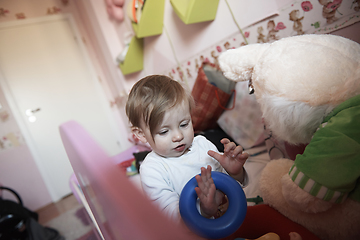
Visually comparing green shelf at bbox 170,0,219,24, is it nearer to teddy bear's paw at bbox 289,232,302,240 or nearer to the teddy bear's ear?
the teddy bear's ear

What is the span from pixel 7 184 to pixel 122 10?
89.9 inches

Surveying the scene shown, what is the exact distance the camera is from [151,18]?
1664mm

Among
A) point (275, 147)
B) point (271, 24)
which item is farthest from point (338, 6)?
point (275, 147)

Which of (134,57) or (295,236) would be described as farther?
(134,57)

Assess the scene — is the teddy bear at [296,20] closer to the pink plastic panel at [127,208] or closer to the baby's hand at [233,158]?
the baby's hand at [233,158]

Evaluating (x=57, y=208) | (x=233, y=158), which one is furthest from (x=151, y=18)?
(x=57, y=208)

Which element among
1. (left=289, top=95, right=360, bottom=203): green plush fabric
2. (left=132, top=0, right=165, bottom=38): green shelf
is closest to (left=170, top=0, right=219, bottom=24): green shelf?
(left=132, top=0, right=165, bottom=38): green shelf

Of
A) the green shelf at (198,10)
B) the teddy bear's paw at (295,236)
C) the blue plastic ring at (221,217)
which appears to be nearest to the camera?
the blue plastic ring at (221,217)

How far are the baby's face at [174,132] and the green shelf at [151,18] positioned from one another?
1.31 m

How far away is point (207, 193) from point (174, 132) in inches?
7.5

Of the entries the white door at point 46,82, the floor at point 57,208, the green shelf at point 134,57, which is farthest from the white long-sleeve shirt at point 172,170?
the white door at point 46,82

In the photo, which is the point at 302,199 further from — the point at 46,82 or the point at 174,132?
the point at 46,82

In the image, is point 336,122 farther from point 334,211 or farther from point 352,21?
point 352,21

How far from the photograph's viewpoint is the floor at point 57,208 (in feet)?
7.01
